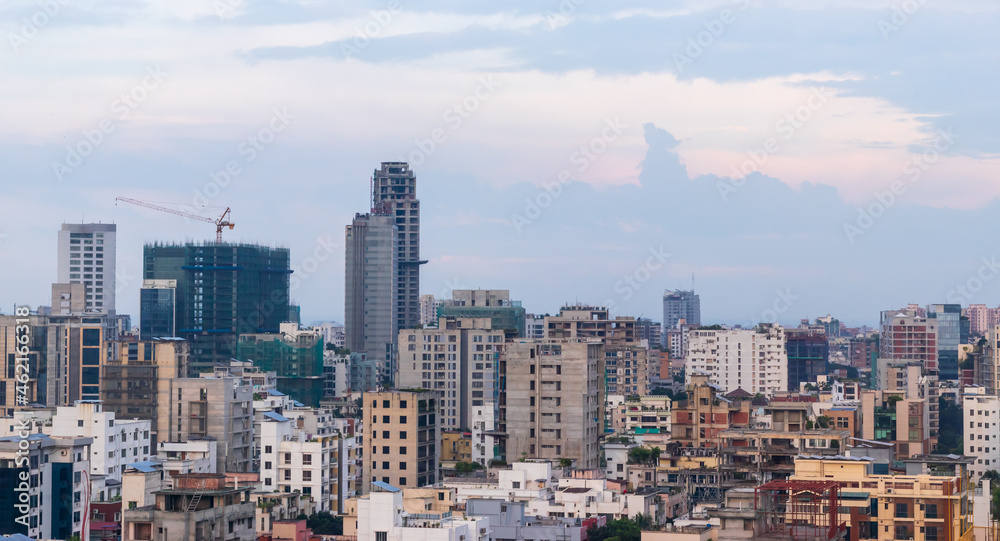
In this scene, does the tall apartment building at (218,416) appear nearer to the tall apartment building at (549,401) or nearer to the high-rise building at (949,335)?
the tall apartment building at (549,401)

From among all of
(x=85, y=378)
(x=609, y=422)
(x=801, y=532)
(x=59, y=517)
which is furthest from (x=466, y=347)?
(x=801, y=532)

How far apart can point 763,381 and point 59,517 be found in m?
93.4

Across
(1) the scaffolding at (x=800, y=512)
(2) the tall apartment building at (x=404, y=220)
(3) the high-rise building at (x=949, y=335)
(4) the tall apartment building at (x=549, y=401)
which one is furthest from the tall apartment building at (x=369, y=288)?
(1) the scaffolding at (x=800, y=512)

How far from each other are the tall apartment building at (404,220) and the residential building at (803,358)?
4425 cm

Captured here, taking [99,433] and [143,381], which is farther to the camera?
[143,381]

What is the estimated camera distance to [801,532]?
42562 millimetres

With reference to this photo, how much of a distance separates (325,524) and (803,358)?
10976 centimetres

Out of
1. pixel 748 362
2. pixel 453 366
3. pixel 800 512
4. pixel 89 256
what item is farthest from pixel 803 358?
pixel 800 512

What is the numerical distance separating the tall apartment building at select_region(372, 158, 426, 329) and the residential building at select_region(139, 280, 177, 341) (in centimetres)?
2792

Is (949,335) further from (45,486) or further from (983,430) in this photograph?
(45,486)

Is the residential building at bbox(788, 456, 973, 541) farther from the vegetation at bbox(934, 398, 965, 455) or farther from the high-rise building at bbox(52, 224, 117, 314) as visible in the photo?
the high-rise building at bbox(52, 224, 117, 314)

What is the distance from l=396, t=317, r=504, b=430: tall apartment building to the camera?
11206cm

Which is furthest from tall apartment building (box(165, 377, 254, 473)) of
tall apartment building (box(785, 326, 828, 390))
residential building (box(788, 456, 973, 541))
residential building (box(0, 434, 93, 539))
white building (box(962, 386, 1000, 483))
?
tall apartment building (box(785, 326, 828, 390))

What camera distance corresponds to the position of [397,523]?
49125 mm
